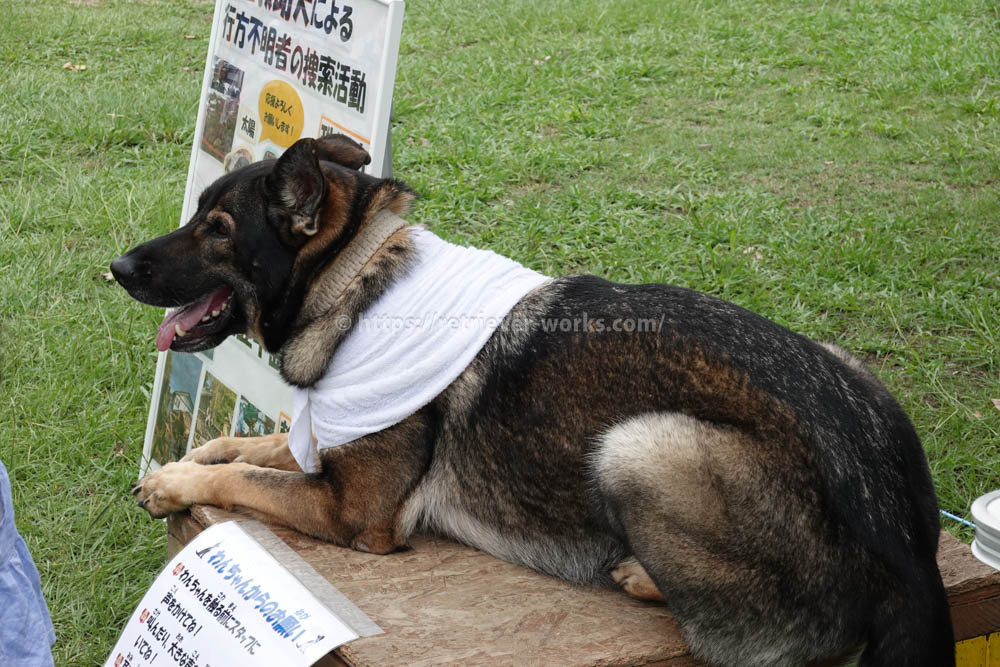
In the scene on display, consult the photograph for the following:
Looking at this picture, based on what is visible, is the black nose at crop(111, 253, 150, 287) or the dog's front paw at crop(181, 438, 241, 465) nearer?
the black nose at crop(111, 253, 150, 287)

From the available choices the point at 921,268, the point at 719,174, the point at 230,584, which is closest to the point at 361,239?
the point at 230,584

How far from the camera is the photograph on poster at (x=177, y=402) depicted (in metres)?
4.55

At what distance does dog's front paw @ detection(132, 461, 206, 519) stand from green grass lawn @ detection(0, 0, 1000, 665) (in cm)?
75

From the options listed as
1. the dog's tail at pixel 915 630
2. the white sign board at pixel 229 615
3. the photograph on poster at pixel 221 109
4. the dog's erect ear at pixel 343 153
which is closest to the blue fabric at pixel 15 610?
the white sign board at pixel 229 615

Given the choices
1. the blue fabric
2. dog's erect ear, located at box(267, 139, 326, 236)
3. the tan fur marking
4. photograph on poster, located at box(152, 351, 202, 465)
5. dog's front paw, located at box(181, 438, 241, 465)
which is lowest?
photograph on poster, located at box(152, 351, 202, 465)

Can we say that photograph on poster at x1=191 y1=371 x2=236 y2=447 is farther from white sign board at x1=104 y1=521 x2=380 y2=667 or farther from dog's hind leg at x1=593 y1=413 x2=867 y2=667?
dog's hind leg at x1=593 y1=413 x2=867 y2=667

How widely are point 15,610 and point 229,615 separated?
562 mm

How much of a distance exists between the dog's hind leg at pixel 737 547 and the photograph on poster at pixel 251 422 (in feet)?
5.87

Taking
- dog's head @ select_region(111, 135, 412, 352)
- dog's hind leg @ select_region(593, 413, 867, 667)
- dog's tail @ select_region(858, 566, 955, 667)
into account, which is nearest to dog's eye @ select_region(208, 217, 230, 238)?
dog's head @ select_region(111, 135, 412, 352)

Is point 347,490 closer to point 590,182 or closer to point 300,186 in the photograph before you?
point 300,186

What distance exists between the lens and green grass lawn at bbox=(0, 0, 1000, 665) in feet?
16.3

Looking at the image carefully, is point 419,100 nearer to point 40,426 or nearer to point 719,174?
point 719,174

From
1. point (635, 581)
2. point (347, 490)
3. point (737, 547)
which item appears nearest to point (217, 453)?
point (347, 490)

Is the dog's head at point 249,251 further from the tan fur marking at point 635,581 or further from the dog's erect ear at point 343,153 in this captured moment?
the tan fur marking at point 635,581
